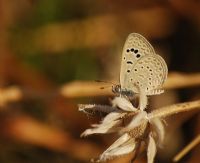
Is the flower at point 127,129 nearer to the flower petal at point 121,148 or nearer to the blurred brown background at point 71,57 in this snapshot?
the flower petal at point 121,148

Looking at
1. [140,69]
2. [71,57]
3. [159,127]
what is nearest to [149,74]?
[140,69]

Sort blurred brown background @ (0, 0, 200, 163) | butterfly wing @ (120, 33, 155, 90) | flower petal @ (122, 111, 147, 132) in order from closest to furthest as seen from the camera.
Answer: flower petal @ (122, 111, 147, 132) < butterfly wing @ (120, 33, 155, 90) < blurred brown background @ (0, 0, 200, 163)

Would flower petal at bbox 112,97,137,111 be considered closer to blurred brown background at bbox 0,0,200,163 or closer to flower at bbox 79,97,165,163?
flower at bbox 79,97,165,163

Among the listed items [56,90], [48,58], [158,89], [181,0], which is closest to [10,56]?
[48,58]

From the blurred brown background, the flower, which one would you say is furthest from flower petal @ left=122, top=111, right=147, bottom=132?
the blurred brown background

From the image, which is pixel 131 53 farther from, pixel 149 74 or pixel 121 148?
pixel 121 148

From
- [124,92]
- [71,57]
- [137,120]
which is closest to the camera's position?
[137,120]
